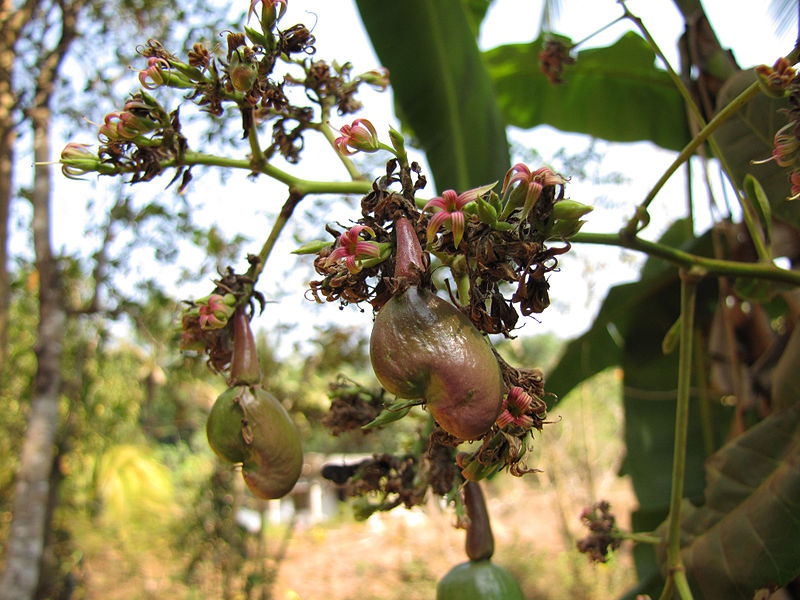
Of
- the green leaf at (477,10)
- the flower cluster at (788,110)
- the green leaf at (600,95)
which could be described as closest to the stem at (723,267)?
the flower cluster at (788,110)

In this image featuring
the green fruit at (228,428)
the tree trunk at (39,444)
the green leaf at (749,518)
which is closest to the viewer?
the green fruit at (228,428)

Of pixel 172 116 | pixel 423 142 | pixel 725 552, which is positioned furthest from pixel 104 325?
pixel 725 552

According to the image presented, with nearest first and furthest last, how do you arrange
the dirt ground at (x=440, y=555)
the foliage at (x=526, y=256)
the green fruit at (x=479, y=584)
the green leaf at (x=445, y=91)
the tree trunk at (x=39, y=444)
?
the foliage at (x=526, y=256) < the green fruit at (x=479, y=584) < the green leaf at (x=445, y=91) < the tree trunk at (x=39, y=444) < the dirt ground at (x=440, y=555)

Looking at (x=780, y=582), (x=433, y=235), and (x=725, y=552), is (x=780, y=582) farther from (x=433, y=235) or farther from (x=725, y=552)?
(x=433, y=235)

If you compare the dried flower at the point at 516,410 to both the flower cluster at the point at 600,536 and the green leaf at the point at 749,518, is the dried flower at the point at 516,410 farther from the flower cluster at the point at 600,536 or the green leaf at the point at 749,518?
the green leaf at the point at 749,518

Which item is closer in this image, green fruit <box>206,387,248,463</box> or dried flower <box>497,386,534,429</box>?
dried flower <box>497,386,534,429</box>

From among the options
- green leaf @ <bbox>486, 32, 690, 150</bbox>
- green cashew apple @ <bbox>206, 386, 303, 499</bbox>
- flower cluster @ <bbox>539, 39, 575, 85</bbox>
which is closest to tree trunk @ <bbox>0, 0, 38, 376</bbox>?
green leaf @ <bbox>486, 32, 690, 150</bbox>

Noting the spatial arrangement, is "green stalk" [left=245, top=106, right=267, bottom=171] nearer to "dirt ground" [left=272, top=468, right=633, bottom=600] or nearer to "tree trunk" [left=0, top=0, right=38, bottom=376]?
"tree trunk" [left=0, top=0, right=38, bottom=376]

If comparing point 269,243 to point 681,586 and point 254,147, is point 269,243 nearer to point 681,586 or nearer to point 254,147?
Result: point 254,147
